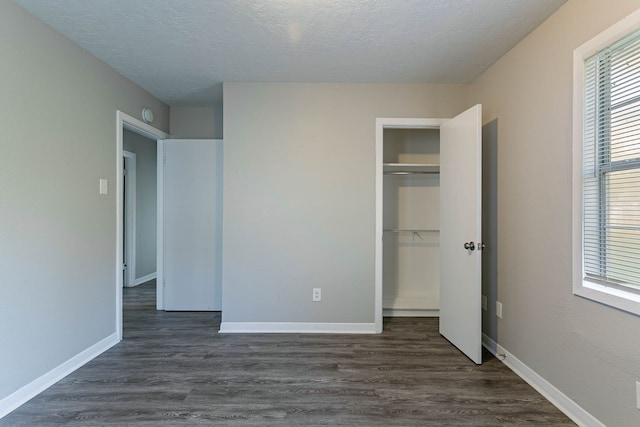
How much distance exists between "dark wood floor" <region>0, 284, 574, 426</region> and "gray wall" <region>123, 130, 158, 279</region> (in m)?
2.55

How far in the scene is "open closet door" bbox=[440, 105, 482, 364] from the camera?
2426mm

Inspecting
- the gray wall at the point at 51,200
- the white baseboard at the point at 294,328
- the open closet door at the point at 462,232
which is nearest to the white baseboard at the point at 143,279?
the gray wall at the point at 51,200

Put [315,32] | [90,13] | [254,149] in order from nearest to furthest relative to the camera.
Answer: [90,13] < [315,32] < [254,149]

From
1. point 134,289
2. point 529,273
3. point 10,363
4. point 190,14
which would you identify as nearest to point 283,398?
point 10,363

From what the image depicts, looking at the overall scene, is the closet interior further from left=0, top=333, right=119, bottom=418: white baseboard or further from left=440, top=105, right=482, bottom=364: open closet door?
left=0, top=333, right=119, bottom=418: white baseboard

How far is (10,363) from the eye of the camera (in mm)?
1900

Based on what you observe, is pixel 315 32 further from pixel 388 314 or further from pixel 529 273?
pixel 388 314

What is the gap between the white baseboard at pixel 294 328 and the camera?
311cm

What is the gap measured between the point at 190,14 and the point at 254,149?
1.27 meters

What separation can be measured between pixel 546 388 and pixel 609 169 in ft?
4.56

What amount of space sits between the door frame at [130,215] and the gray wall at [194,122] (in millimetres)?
1493

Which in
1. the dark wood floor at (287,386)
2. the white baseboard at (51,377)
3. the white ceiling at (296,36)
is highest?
the white ceiling at (296,36)

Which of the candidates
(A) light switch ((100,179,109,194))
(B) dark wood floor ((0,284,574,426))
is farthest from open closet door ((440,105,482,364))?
(A) light switch ((100,179,109,194))

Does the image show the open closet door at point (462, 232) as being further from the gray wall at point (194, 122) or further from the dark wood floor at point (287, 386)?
the gray wall at point (194, 122)
